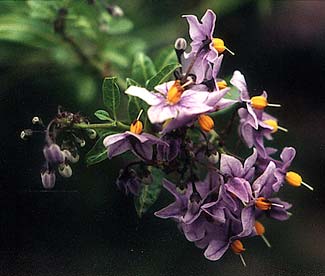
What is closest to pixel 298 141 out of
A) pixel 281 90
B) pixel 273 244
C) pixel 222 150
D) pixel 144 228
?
pixel 281 90

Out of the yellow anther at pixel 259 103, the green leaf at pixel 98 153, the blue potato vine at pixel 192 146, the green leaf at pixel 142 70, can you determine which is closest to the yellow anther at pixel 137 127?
the blue potato vine at pixel 192 146

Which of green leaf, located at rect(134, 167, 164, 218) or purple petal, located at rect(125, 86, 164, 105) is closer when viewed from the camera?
purple petal, located at rect(125, 86, 164, 105)

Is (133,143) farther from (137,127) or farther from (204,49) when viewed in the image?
(204,49)

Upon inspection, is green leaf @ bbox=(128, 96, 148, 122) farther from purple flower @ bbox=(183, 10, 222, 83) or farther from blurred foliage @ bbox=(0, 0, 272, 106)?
blurred foliage @ bbox=(0, 0, 272, 106)

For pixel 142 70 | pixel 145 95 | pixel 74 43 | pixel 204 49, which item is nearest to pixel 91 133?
pixel 145 95

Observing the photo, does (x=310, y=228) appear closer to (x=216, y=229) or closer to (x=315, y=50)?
(x=315, y=50)

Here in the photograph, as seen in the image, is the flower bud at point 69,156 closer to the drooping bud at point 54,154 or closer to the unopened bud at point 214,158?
the drooping bud at point 54,154

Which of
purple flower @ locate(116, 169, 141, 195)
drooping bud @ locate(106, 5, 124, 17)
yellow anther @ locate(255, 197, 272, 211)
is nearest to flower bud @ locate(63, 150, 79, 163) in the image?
purple flower @ locate(116, 169, 141, 195)
